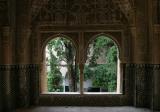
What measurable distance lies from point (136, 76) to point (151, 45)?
3.36 feet

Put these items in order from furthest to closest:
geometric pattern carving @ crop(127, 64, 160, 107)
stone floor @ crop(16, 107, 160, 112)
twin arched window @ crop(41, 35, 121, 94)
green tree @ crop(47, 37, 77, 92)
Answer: twin arched window @ crop(41, 35, 121, 94) → green tree @ crop(47, 37, 77, 92) → geometric pattern carving @ crop(127, 64, 160, 107) → stone floor @ crop(16, 107, 160, 112)

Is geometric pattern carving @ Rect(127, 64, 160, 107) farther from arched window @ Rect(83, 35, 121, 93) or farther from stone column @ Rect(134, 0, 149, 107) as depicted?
arched window @ Rect(83, 35, 121, 93)

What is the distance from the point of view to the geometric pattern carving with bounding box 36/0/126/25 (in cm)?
1012

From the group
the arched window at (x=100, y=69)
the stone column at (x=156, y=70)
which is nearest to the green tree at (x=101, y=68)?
the arched window at (x=100, y=69)

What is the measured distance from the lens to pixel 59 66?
42.1 feet

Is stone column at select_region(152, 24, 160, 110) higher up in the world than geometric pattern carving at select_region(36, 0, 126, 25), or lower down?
lower down

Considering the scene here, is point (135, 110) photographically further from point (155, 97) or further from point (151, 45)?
point (151, 45)

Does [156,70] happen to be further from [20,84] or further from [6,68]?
[6,68]

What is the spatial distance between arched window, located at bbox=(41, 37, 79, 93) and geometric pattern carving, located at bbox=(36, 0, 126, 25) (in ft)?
7.19

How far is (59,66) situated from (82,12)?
10.8ft

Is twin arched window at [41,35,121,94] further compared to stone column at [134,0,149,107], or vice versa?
twin arched window at [41,35,121,94]

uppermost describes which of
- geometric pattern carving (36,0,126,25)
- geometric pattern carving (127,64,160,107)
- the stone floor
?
geometric pattern carving (36,0,126,25)

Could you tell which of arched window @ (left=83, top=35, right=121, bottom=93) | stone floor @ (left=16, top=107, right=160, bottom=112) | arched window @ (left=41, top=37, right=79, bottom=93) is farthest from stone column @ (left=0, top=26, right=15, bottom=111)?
arched window @ (left=83, top=35, right=121, bottom=93)

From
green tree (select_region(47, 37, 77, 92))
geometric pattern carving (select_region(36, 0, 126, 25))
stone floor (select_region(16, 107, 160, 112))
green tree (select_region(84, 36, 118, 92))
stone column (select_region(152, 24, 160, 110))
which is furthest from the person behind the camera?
green tree (select_region(84, 36, 118, 92))
